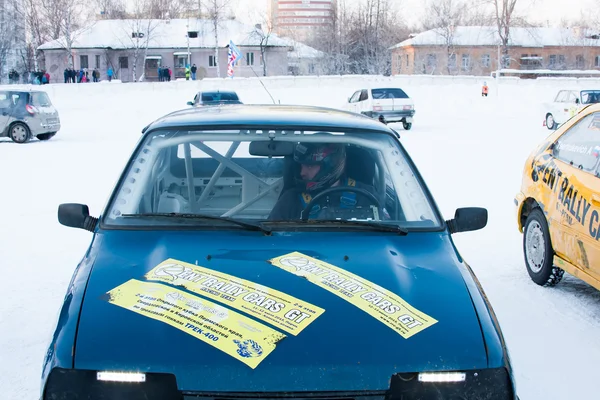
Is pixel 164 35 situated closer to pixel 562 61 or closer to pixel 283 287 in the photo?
pixel 562 61

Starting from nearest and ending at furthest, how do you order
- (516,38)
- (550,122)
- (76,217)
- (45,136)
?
(76,217), (45,136), (550,122), (516,38)

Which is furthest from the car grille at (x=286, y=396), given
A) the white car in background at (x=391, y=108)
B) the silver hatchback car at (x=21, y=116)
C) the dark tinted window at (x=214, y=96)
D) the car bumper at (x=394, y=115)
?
the dark tinted window at (x=214, y=96)

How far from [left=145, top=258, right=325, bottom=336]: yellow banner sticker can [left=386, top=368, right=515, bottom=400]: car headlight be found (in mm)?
390

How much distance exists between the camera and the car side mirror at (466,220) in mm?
3666

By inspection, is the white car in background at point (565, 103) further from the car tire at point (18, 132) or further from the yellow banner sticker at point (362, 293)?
the yellow banner sticker at point (362, 293)

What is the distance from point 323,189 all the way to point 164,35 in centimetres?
7115

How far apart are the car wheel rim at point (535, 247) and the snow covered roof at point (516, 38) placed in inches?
2709

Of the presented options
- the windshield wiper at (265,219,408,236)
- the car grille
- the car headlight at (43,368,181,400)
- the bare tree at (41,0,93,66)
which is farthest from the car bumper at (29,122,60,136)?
the bare tree at (41,0,93,66)

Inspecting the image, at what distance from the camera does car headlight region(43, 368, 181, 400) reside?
233 centimetres

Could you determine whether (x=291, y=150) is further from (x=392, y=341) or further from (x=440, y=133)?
(x=440, y=133)

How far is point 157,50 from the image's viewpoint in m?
71.6

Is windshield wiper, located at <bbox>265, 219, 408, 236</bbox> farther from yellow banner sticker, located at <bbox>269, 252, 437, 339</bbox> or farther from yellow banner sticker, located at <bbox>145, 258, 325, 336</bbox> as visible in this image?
yellow banner sticker, located at <bbox>145, 258, 325, 336</bbox>

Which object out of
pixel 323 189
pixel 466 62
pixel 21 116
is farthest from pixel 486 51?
pixel 323 189

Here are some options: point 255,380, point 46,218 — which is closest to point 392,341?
point 255,380
